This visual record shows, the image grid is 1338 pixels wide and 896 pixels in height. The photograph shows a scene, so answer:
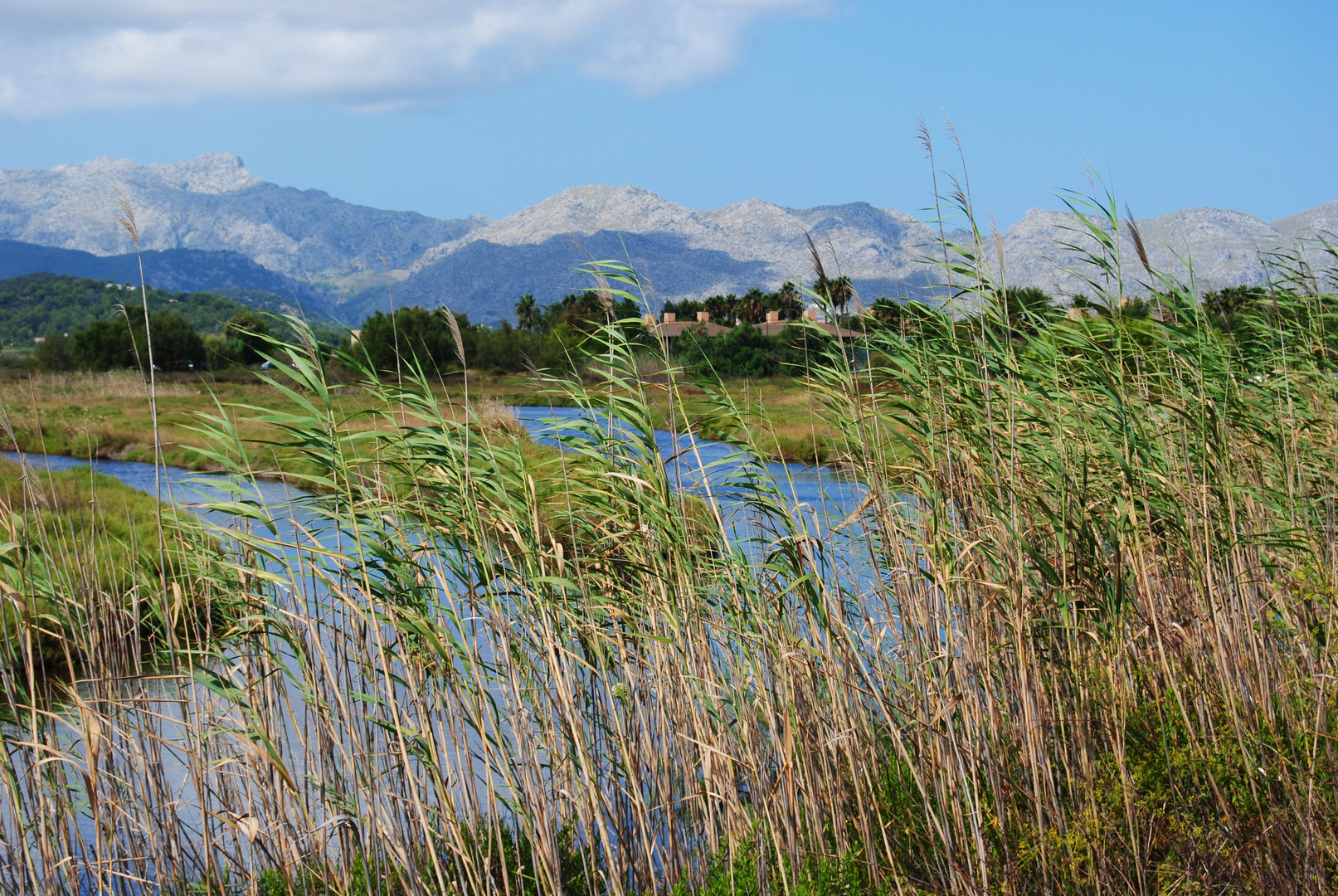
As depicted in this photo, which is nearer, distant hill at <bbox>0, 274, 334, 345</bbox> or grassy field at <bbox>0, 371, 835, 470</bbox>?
grassy field at <bbox>0, 371, 835, 470</bbox>

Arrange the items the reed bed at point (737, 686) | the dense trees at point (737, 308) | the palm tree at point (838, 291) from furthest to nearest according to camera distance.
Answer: the dense trees at point (737, 308) → the palm tree at point (838, 291) → the reed bed at point (737, 686)

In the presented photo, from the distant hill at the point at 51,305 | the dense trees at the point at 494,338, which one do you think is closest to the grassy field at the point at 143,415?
the dense trees at the point at 494,338

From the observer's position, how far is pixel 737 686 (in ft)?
13.9

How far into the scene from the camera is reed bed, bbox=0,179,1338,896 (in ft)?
12.4

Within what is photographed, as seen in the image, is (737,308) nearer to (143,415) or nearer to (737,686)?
(143,415)

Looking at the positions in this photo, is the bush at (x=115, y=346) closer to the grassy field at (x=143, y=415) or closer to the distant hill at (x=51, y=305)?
the grassy field at (x=143, y=415)

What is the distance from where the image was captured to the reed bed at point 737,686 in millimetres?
3787

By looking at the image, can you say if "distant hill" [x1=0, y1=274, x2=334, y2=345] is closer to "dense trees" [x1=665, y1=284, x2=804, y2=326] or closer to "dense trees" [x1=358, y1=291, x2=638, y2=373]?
"dense trees" [x1=665, y1=284, x2=804, y2=326]

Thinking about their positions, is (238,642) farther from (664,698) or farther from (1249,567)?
(1249,567)

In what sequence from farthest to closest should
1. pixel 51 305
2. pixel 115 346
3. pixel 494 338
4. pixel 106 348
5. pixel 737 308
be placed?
pixel 51 305, pixel 737 308, pixel 106 348, pixel 115 346, pixel 494 338

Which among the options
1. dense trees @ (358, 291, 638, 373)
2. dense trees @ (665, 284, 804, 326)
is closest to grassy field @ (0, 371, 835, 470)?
dense trees @ (358, 291, 638, 373)

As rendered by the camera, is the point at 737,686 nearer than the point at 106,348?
Yes

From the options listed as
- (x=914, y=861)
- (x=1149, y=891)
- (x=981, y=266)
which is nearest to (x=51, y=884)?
(x=914, y=861)

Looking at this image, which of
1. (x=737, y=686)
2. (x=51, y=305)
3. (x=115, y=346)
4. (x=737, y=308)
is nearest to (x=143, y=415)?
(x=737, y=686)
